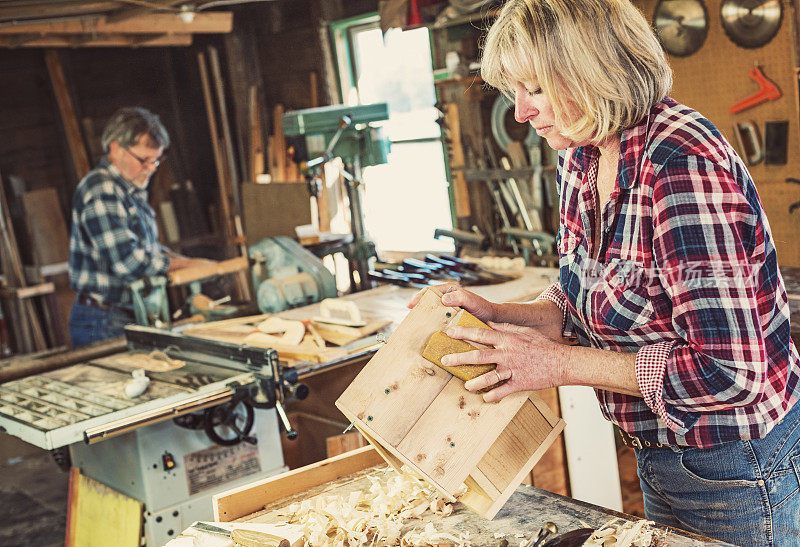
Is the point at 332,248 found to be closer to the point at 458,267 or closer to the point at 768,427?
the point at 458,267

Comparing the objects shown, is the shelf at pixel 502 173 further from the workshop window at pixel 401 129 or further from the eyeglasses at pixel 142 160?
the eyeglasses at pixel 142 160

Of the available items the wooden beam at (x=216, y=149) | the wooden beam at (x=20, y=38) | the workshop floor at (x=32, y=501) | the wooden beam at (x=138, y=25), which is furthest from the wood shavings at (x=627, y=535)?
the wooden beam at (x=216, y=149)

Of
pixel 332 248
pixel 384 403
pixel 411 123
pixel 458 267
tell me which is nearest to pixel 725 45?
pixel 458 267

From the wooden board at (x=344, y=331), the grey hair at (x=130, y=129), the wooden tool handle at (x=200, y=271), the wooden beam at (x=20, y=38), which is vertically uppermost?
the wooden beam at (x=20, y=38)

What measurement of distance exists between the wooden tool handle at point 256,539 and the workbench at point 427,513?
0.45 ft

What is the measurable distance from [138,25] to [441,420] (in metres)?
4.24

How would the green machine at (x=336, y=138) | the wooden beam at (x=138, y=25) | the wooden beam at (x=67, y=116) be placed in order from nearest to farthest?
the green machine at (x=336, y=138)
the wooden beam at (x=138, y=25)
the wooden beam at (x=67, y=116)

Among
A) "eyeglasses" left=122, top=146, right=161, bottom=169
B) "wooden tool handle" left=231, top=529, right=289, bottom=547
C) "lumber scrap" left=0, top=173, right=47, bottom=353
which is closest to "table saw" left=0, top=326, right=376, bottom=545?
"wooden tool handle" left=231, top=529, right=289, bottom=547

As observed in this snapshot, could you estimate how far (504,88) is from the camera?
1.44 m

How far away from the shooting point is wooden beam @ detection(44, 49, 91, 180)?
6219 millimetres

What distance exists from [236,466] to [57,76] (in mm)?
4653

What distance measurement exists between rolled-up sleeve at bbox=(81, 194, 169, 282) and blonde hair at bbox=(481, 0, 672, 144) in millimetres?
2808

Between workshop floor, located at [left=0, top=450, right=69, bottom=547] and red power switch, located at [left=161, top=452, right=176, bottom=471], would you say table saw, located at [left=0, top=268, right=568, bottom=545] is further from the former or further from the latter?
workshop floor, located at [left=0, top=450, right=69, bottom=547]

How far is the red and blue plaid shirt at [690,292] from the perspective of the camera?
1174mm
